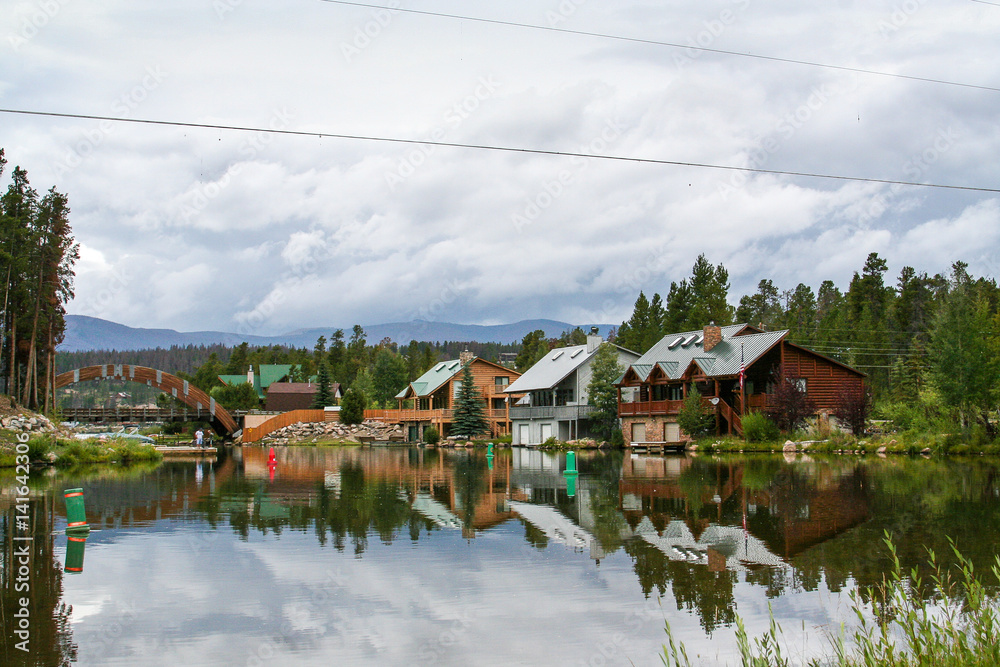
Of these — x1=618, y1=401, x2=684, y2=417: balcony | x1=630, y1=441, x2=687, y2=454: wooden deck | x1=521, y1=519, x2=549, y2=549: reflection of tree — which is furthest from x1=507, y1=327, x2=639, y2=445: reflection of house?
x1=521, y1=519, x2=549, y2=549: reflection of tree

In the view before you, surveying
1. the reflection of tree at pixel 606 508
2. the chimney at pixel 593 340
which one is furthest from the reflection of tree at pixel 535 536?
the chimney at pixel 593 340

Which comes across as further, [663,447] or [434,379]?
[434,379]

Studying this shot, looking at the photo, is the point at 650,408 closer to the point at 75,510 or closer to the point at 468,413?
the point at 468,413

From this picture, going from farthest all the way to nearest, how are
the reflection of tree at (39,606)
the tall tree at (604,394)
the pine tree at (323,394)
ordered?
1. the pine tree at (323,394)
2. the tall tree at (604,394)
3. the reflection of tree at (39,606)

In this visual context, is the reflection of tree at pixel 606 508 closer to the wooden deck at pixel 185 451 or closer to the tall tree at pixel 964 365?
the tall tree at pixel 964 365

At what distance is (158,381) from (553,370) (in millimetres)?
28875

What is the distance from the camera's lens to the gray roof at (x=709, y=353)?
144 feet

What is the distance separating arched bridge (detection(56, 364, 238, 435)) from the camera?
179 ft

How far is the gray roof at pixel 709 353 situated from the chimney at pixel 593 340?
17.4 ft

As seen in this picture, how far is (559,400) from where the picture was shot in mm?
57875

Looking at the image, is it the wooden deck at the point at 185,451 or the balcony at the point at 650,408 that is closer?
the balcony at the point at 650,408

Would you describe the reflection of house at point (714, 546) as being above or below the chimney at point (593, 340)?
below

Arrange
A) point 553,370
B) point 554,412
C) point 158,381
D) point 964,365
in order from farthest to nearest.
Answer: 1. point 553,370
2. point 158,381
3. point 554,412
4. point 964,365

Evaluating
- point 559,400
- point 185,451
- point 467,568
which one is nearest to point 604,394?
point 559,400
